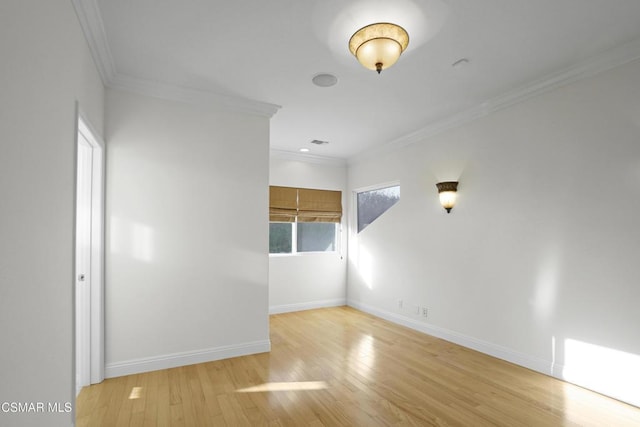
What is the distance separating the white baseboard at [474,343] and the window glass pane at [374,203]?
57.7 inches

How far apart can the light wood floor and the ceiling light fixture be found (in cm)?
243

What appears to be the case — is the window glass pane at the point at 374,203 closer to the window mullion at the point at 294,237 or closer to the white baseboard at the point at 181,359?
the window mullion at the point at 294,237

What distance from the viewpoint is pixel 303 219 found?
18.1 feet

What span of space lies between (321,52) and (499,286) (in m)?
2.85

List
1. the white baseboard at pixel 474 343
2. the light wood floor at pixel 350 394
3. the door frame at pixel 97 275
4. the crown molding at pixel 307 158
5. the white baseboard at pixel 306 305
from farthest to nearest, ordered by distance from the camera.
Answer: the crown molding at pixel 307 158, the white baseboard at pixel 306 305, the white baseboard at pixel 474 343, the door frame at pixel 97 275, the light wood floor at pixel 350 394

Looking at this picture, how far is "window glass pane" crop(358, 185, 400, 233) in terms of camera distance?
5.01 m

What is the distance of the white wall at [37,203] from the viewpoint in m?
1.14

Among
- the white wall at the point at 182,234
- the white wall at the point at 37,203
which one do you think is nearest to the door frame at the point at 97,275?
the white wall at the point at 182,234

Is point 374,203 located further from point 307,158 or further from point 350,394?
point 350,394

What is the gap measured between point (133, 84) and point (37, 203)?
1999mm

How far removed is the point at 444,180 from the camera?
4.00 m

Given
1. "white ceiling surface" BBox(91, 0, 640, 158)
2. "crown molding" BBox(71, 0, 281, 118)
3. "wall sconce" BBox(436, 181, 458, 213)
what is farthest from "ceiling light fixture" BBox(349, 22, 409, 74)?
"wall sconce" BBox(436, 181, 458, 213)

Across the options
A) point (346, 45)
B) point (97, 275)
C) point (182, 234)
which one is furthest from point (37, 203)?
point (346, 45)

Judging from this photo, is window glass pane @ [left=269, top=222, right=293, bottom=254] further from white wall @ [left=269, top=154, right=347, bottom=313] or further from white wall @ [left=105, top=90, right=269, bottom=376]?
white wall @ [left=105, top=90, right=269, bottom=376]
